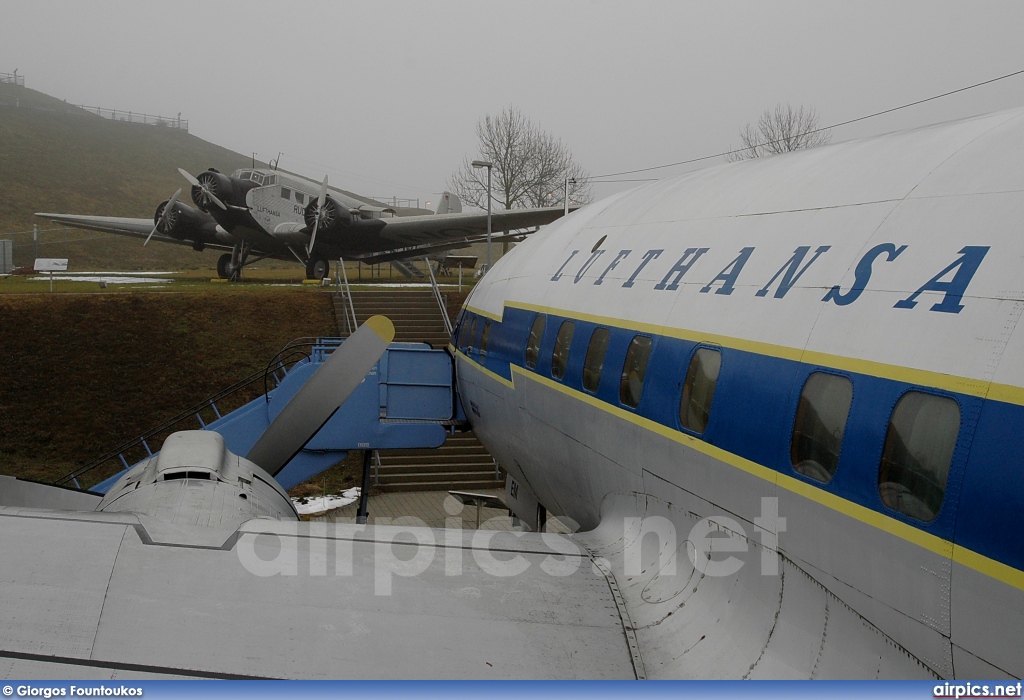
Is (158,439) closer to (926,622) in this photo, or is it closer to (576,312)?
(576,312)

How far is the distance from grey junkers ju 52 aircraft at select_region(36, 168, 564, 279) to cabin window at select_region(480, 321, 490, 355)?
21210mm

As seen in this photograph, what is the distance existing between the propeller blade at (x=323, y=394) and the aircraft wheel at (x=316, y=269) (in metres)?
25.4

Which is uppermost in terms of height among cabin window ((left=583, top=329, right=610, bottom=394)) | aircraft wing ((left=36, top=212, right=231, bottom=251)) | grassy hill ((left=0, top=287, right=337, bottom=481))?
aircraft wing ((left=36, top=212, right=231, bottom=251))

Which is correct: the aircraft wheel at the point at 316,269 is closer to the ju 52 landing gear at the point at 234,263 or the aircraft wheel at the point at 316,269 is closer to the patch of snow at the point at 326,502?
the ju 52 landing gear at the point at 234,263

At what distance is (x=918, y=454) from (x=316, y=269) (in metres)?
32.8

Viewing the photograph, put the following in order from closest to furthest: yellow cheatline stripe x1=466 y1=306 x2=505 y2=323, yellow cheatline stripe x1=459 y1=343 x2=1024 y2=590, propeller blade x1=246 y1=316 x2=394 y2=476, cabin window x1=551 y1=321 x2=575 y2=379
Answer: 1. yellow cheatline stripe x1=459 y1=343 x2=1024 y2=590
2. cabin window x1=551 y1=321 x2=575 y2=379
3. propeller blade x1=246 y1=316 x2=394 y2=476
4. yellow cheatline stripe x1=466 y1=306 x2=505 y2=323

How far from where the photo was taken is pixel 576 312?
7340 millimetres

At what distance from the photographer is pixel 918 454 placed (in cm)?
341

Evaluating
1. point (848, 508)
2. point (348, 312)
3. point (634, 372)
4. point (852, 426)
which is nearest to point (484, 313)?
point (634, 372)

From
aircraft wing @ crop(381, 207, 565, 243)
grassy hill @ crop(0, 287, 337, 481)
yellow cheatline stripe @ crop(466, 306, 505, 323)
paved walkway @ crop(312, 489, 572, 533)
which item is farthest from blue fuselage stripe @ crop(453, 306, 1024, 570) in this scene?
aircraft wing @ crop(381, 207, 565, 243)

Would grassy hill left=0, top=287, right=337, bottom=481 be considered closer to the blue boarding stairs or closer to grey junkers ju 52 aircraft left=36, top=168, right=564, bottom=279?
grey junkers ju 52 aircraft left=36, top=168, right=564, bottom=279

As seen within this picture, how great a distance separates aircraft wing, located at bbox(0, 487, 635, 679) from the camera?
3809 millimetres

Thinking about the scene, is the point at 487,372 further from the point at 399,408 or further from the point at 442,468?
the point at 442,468

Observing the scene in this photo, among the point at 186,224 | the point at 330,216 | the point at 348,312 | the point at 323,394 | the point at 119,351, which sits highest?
the point at 330,216
